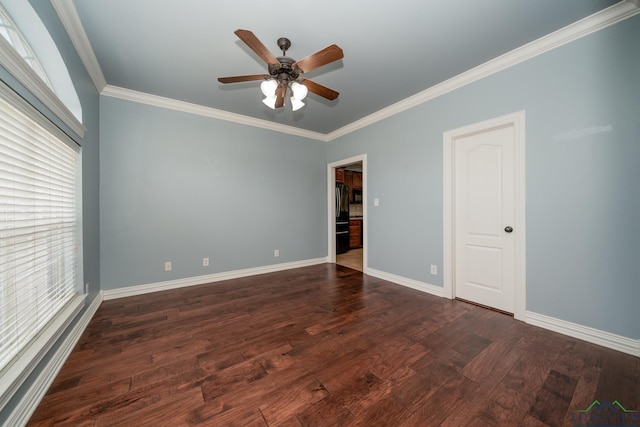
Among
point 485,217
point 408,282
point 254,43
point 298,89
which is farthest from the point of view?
point 408,282

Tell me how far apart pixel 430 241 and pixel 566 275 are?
1.30 metres

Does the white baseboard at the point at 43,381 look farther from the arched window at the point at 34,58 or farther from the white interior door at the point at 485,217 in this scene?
the white interior door at the point at 485,217

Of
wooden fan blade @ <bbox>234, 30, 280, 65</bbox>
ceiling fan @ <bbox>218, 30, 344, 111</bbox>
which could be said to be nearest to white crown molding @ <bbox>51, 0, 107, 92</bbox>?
ceiling fan @ <bbox>218, 30, 344, 111</bbox>

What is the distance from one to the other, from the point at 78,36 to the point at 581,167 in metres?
4.50

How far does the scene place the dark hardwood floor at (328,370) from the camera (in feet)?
4.43

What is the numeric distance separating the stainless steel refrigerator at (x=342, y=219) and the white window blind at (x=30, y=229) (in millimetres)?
4508

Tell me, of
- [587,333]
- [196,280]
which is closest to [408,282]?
[587,333]

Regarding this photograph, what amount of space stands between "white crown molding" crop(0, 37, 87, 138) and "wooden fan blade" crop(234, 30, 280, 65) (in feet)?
3.70

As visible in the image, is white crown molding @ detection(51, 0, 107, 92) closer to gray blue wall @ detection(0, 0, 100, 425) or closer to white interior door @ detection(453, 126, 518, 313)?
gray blue wall @ detection(0, 0, 100, 425)

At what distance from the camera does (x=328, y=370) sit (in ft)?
5.61

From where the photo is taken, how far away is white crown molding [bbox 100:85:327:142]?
3086 mm

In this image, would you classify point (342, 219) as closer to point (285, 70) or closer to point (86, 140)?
point (285, 70)

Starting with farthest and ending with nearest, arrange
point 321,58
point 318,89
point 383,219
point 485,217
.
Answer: point 383,219 < point 485,217 < point 318,89 < point 321,58

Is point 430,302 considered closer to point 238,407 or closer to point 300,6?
point 238,407
